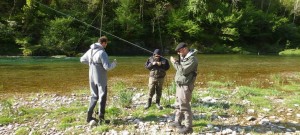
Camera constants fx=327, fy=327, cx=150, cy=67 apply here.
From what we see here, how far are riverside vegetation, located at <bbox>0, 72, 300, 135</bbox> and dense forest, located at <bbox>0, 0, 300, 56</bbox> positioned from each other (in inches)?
1185

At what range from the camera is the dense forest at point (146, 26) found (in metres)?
40.4

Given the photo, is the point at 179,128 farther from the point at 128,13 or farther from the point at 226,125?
the point at 128,13

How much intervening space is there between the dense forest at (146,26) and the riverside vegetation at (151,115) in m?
30.1

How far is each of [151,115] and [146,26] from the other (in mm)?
42343

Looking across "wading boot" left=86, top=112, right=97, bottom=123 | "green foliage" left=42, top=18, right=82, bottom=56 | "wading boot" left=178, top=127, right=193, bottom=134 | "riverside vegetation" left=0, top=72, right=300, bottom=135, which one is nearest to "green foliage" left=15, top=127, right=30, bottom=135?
"riverside vegetation" left=0, top=72, right=300, bottom=135

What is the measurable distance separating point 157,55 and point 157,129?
2507 mm

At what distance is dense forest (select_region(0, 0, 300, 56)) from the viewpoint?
40406mm

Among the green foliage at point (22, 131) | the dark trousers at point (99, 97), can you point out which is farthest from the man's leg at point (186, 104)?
the green foliage at point (22, 131)

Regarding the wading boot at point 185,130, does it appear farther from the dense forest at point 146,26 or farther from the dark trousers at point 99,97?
the dense forest at point 146,26

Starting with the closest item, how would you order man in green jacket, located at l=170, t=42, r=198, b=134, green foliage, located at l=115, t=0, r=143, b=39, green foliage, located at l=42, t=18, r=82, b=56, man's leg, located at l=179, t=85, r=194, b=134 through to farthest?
man in green jacket, located at l=170, t=42, r=198, b=134 → man's leg, located at l=179, t=85, r=194, b=134 → green foliage, located at l=42, t=18, r=82, b=56 → green foliage, located at l=115, t=0, r=143, b=39

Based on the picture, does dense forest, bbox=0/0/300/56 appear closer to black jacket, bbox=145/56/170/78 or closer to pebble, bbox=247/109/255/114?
black jacket, bbox=145/56/170/78

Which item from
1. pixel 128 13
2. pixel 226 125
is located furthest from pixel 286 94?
pixel 128 13

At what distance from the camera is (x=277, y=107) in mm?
10180

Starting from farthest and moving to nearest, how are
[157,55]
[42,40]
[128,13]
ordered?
[128,13] < [42,40] < [157,55]
